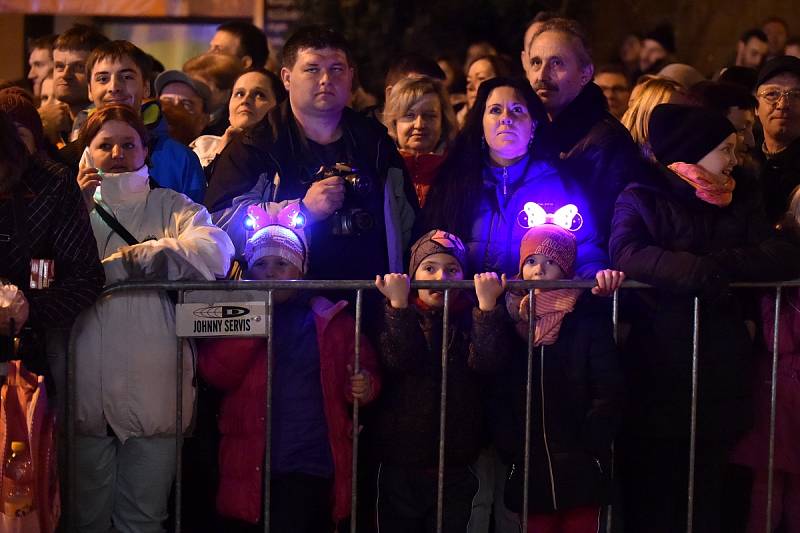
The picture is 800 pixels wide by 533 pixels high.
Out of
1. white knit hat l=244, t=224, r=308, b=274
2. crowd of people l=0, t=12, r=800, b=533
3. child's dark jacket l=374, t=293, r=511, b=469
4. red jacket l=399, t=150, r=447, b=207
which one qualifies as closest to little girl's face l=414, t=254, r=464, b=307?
crowd of people l=0, t=12, r=800, b=533

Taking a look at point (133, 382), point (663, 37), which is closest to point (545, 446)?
point (133, 382)

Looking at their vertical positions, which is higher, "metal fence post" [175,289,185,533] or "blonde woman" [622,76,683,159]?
"blonde woman" [622,76,683,159]

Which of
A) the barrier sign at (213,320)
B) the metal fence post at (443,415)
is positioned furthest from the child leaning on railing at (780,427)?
the barrier sign at (213,320)

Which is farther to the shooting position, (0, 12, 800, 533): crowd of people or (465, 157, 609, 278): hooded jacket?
(465, 157, 609, 278): hooded jacket

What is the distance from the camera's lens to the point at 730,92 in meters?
6.66

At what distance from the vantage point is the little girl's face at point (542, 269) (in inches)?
216

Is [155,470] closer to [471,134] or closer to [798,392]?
[471,134]

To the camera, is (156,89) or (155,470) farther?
(156,89)

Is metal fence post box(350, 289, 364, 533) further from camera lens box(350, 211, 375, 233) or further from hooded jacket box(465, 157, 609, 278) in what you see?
hooded jacket box(465, 157, 609, 278)

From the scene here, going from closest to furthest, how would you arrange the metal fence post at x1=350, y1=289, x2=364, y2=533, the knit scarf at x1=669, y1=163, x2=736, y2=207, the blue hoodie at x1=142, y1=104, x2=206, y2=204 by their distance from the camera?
the metal fence post at x1=350, y1=289, x2=364, y2=533
the knit scarf at x1=669, y1=163, x2=736, y2=207
the blue hoodie at x1=142, y1=104, x2=206, y2=204

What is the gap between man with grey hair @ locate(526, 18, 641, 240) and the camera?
600 centimetres

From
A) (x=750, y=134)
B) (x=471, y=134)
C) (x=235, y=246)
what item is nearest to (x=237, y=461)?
(x=235, y=246)

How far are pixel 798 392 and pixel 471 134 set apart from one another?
1.86 metres

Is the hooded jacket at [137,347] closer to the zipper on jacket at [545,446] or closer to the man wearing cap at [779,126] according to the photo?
the zipper on jacket at [545,446]
